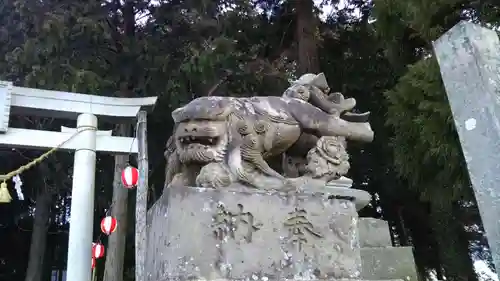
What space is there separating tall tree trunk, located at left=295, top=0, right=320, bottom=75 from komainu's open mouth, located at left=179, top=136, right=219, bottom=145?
184 inches

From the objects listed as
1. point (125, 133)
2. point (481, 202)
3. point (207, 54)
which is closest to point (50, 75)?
point (125, 133)

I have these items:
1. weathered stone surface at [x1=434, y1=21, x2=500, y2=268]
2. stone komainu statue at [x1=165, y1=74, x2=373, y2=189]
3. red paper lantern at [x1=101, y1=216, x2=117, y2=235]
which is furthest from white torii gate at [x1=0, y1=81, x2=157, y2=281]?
weathered stone surface at [x1=434, y1=21, x2=500, y2=268]

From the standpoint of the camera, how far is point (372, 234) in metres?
2.59

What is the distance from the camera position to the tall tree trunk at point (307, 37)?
674 cm

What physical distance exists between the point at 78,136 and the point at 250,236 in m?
3.05

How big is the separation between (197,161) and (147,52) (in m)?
4.73

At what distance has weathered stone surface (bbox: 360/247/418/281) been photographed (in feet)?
7.97

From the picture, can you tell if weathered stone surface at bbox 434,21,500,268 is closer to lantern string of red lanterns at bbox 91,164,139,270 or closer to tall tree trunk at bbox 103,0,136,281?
lantern string of red lanterns at bbox 91,164,139,270

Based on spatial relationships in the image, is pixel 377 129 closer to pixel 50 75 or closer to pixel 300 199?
pixel 50 75

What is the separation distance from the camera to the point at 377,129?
7.39 metres

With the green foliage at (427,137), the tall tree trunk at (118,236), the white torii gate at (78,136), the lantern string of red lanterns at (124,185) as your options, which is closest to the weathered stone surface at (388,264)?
the green foliage at (427,137)

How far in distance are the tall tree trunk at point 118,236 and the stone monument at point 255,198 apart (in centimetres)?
→ 396

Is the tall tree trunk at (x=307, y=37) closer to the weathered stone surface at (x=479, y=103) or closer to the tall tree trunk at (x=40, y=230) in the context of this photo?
the weathered stone surface at (x=479, y=103)

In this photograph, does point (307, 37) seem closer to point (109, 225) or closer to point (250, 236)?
point (109, 225)
